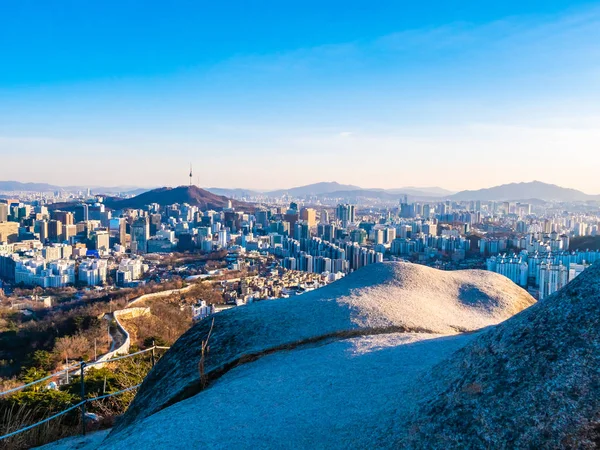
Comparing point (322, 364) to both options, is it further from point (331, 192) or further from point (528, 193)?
point (331, 192)

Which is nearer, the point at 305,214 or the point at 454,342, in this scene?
the point at 454,342

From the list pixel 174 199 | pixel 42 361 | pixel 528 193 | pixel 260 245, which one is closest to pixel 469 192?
pixel 528 193

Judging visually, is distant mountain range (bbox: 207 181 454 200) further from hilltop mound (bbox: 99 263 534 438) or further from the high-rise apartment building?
hilltop mound (bbox: 99 263 534 438)

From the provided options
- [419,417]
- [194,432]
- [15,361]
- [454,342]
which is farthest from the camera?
[15,361]

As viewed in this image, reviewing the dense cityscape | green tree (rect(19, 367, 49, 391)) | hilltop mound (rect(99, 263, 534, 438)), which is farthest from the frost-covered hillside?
the dense cityscape

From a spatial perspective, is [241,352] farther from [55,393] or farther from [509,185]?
[509,185]

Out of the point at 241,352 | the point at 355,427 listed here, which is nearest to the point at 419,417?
the point at 355,427

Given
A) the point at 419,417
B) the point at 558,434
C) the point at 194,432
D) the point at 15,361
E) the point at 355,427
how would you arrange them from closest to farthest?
→ the point at 558,434 < the point at 419,417 < the point at 355,427 < the point at 194,432 < the point at 15,361
